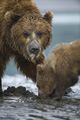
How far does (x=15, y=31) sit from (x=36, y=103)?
172 cm

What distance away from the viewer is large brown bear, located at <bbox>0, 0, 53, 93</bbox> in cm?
784

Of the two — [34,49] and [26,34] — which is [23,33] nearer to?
[26,34]

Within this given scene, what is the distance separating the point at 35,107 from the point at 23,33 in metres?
1.84

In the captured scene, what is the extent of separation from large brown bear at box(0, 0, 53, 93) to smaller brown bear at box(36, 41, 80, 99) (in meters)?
0.41

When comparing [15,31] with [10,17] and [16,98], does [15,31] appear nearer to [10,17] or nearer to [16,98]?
[10,17]

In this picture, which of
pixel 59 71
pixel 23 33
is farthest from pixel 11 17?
pixel 59 71

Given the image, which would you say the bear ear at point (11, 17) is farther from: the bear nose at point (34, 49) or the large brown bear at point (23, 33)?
the bear nose at point (34, 49)

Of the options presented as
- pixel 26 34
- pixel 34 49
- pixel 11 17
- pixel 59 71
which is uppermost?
pixel 11 17

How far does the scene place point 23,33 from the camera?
7930mm

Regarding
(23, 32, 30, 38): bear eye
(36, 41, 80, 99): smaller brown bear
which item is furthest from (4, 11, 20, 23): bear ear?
(36, 41, 80, 99): smaller brown bear

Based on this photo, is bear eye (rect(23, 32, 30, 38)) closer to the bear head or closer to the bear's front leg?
the bear head

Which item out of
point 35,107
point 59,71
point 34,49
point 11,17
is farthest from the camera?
point 11,17

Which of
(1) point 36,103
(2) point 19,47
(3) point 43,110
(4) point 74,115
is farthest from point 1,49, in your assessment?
(4) point 74,115

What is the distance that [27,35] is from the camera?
789cm
